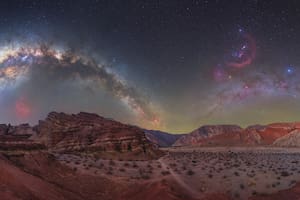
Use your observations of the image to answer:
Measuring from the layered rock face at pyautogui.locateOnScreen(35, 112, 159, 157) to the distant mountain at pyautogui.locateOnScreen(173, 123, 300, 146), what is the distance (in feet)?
323

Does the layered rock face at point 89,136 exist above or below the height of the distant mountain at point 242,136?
below

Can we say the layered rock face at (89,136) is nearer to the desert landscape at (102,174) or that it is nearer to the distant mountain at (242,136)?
the desert landscape at (102,174)

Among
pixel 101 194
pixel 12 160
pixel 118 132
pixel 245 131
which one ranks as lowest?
pixel 101 194

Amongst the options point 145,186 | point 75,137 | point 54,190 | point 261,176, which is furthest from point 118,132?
point 54,190

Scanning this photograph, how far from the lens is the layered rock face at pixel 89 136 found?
36197mm

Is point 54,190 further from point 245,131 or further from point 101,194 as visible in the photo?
point 245,131

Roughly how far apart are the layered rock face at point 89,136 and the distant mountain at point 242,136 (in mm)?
98460

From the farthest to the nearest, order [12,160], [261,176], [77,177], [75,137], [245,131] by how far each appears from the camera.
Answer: [245,131]
[75,137]
[261,176]
[77,177]
[12,160]

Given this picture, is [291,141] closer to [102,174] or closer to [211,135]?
[211,135]

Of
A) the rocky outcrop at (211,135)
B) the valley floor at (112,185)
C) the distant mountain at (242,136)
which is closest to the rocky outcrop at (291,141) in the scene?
the distant mountain at (242,136)

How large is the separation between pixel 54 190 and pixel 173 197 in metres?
5.61

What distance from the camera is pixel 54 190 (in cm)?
1366

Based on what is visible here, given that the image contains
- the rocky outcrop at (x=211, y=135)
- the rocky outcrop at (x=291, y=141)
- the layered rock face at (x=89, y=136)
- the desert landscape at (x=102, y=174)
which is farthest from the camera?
the rocky outcrop at (x=211, y=135)

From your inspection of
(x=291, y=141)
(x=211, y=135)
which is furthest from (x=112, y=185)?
(x=211, y=135)
